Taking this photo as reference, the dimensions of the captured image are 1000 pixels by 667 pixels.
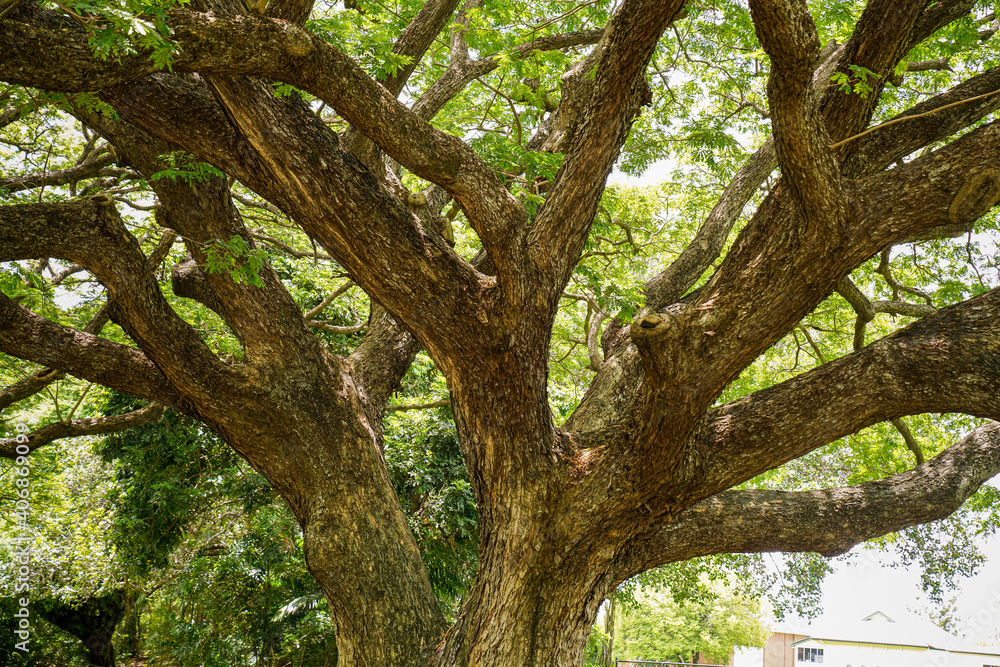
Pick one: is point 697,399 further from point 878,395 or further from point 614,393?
point 614,393

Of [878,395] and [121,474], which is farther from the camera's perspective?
[121,474]

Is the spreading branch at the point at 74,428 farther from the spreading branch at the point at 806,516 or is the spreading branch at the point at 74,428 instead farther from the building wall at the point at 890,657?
the building wall at the point at 890,657

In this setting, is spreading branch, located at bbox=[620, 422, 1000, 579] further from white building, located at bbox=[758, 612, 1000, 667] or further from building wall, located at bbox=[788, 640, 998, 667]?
building wall, located at bbox=[788, 640, 998, 667]

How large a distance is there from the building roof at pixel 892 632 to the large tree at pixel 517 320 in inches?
313

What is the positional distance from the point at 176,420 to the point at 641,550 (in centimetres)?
553

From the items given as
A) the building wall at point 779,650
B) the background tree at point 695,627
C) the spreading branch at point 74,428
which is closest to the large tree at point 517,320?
the spreading branch at point 74,428

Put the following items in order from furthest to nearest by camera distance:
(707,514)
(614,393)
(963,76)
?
(963,76) → (614,393) → (707,514)

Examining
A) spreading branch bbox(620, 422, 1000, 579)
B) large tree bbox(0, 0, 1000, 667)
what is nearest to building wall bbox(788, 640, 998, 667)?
spreading branch bbox(620, 422, 1000, 579)

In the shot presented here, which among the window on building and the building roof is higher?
the building roof

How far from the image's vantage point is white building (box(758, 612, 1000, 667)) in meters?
9.55

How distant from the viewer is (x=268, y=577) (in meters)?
6.85

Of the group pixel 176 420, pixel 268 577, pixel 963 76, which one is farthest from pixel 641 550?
pixel 963 76

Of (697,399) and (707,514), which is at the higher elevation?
(697,399)

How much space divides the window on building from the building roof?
3.80m
